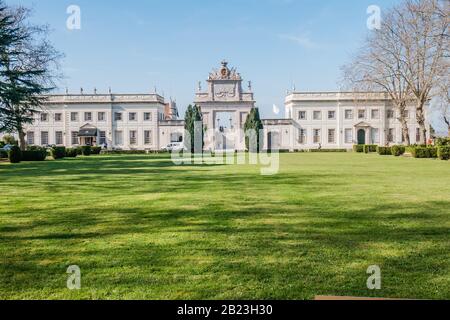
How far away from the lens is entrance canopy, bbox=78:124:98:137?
220ft

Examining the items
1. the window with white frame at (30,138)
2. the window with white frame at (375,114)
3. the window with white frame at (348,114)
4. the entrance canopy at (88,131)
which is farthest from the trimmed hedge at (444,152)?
the window with white frame at (30,138)

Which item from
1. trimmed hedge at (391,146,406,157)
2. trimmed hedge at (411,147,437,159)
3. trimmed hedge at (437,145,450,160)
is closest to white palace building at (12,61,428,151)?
trimmed hedge at (391,146,406,157)

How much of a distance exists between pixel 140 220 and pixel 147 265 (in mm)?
2810

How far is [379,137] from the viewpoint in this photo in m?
68.7

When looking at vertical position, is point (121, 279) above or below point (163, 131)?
below

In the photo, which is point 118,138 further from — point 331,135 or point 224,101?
point 331,135

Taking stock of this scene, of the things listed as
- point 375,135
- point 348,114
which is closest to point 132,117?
point 348,114

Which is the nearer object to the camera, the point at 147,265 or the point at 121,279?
the point at 121,279

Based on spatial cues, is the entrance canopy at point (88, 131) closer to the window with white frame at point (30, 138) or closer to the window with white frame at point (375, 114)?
the window with white frame at point (30, 138)

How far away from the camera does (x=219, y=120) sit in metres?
69.6

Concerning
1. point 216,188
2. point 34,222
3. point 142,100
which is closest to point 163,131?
point 142,100

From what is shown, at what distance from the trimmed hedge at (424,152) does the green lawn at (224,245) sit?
27.3 meters

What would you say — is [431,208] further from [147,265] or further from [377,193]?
[147,265]
